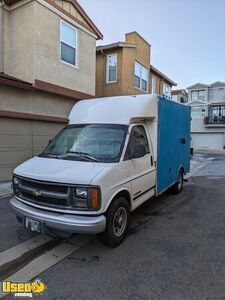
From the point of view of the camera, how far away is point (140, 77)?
16922mm

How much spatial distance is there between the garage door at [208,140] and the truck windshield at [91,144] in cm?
3689

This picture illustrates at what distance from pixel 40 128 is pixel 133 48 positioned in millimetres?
8948

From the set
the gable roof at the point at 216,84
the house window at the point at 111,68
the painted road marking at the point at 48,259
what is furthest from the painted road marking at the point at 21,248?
the gable roof at the point at 216,84

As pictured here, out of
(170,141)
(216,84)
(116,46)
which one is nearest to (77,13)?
(116,46)

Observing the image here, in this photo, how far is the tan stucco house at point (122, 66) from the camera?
15.2 metres

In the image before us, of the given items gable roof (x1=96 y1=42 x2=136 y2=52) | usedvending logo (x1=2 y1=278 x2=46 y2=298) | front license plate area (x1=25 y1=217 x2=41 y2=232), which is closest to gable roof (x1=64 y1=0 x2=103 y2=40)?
gable roof (x1=96 y1=42 x2=136 y2=52)

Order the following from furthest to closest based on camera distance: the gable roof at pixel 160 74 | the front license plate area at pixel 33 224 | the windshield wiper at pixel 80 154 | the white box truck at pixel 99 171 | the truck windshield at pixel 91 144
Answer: the gable roof at pixel 160 74
the truck windshield at pixel 91 144
the windshield wiper at pixel 80 154
the front license plate area at pixel 33 224
the white box truck at pixel 99 171

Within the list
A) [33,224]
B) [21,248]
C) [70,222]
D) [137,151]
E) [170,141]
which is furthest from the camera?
[170,141]

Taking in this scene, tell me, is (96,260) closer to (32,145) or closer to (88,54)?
(32,145)

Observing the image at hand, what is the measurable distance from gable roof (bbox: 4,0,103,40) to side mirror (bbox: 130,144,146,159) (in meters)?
8.01

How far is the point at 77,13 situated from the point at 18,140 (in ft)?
21.5

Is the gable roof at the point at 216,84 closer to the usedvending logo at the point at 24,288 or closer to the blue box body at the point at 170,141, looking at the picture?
the blue box body at the point at 170,141

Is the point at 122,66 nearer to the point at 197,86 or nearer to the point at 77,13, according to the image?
the point at 77,13

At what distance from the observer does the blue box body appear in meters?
5.77
